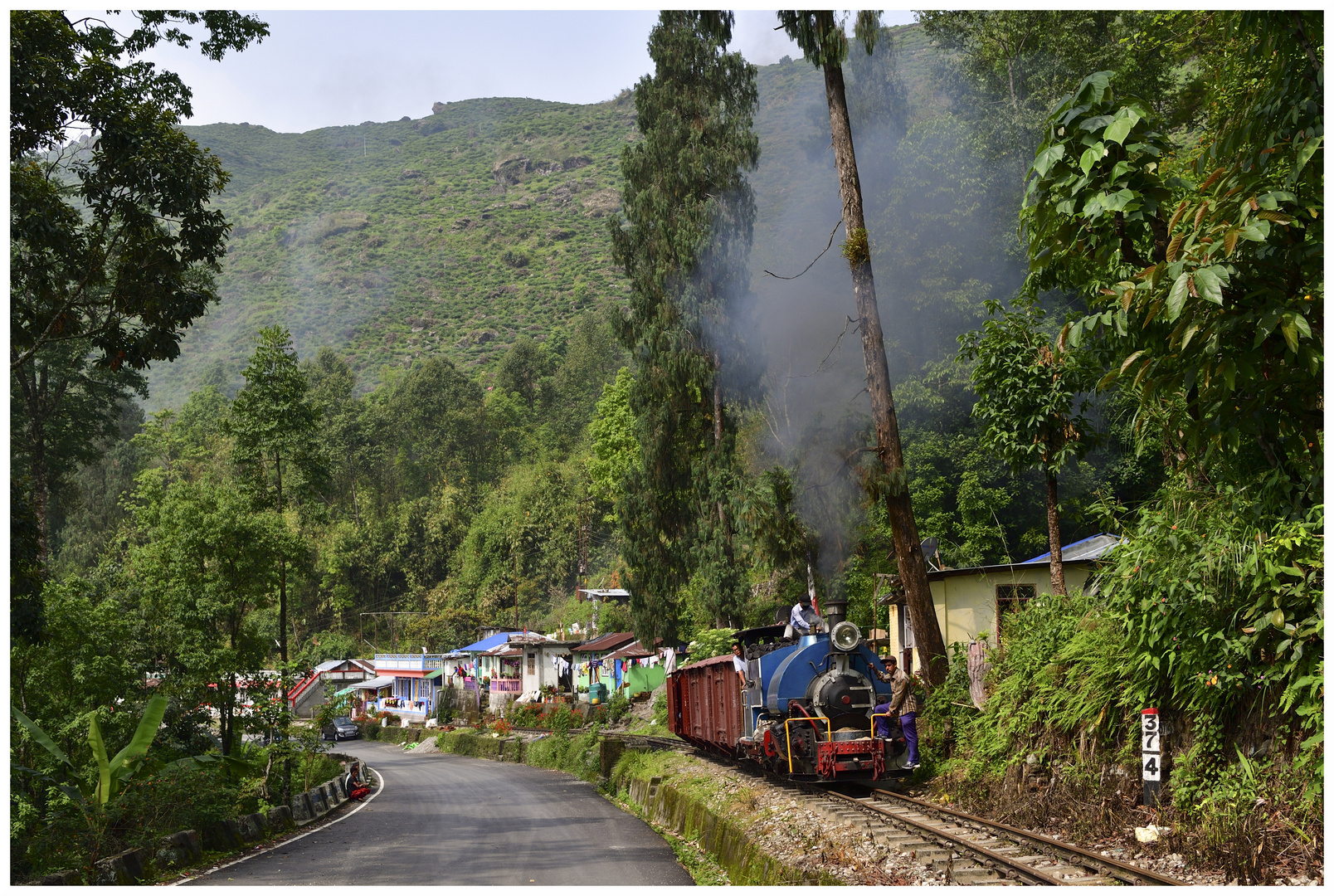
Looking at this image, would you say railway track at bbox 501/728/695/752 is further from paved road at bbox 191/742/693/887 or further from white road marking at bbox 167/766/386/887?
white road marking at bbox 167/766/386/887

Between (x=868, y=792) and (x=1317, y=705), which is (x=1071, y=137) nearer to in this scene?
(x=1317, y=705)

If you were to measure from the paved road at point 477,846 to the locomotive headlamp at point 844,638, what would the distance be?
343 cm

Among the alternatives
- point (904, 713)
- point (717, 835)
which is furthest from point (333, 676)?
point (904, 713)

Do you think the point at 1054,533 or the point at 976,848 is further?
the point at 1054,533

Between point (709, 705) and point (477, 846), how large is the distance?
5385 mm

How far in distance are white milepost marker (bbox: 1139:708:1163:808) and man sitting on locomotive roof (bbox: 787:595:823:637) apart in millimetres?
5350

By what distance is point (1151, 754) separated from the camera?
26.4 ft

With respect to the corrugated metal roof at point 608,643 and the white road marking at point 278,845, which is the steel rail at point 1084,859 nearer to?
the white road marking at point 278,845

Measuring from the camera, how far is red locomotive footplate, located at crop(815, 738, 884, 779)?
461 inches

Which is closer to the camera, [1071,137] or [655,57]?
[1071,137]

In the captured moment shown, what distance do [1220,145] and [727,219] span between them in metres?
21.3

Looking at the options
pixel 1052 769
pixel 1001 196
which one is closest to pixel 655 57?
pixel 1001 196

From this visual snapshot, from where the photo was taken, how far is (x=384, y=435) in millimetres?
81750

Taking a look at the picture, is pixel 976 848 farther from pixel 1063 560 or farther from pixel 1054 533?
pixel 1063 560
